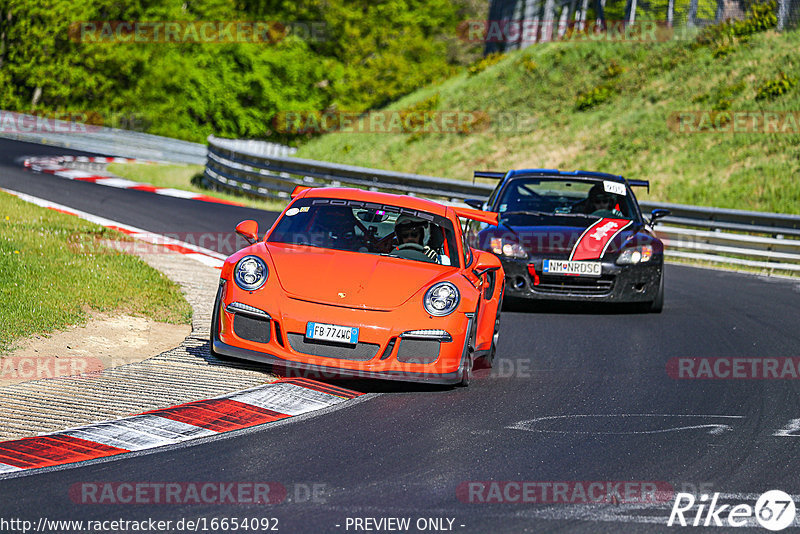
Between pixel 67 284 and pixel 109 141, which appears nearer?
pixel 67 284

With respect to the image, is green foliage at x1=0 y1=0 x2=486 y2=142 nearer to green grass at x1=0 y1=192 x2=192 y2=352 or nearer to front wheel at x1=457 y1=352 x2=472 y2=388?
green grass at x1=0 y1=192 x2=192 y2=352

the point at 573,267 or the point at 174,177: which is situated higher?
the point at 174,177

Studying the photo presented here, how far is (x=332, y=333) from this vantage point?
6.97m

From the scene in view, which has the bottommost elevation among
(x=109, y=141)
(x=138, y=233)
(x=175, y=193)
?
(x=138, y=233)

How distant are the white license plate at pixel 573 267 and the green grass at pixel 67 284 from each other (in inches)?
140

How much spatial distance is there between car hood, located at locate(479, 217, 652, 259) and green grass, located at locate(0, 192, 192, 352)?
329cm

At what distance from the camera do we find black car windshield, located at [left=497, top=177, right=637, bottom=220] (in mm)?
12047

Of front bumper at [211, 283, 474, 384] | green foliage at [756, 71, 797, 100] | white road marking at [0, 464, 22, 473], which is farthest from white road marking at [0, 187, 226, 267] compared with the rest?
green foliage at [756, 71, 797, 100]

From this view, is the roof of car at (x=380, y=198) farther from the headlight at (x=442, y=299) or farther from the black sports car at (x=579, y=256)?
the black sports car at (x=579, y=256)

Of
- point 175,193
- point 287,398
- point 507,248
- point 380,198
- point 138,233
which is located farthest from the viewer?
point 175,193

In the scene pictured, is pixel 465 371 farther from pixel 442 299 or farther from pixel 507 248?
pixel 507 248

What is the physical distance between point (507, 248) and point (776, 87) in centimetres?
2203

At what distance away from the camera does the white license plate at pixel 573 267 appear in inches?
434

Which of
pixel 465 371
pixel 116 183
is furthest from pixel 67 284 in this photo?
pixel 116 183
